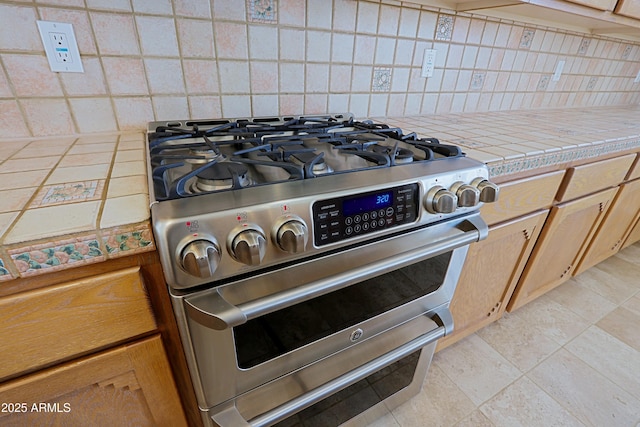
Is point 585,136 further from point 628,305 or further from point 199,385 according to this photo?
point 199,385

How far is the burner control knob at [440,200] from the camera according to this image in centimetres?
60

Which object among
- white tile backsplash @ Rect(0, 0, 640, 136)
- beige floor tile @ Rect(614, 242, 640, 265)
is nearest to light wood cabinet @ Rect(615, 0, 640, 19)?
white tile backsplash @ Rect(0, 0, 640, 136)

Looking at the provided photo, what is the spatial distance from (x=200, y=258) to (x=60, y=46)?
2.54 ft

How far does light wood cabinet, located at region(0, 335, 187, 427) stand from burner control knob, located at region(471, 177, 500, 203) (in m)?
0.71

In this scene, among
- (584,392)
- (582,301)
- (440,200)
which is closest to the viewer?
(440,200)

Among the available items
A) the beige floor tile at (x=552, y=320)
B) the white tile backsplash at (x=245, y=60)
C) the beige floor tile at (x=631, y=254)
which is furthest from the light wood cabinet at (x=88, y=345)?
the beige floor tile at (x=631, y=254)

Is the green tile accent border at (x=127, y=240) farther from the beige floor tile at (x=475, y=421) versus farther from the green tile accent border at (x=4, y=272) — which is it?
the beige floor tile at (x=475, y=421)

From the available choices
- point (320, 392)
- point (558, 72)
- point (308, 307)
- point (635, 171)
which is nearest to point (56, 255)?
point (308, 307)

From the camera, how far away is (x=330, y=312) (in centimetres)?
62

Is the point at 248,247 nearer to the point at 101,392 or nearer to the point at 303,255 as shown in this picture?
the point at 303,255

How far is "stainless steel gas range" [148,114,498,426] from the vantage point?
0.44 m

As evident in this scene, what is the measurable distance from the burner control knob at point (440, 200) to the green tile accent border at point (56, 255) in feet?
1.86

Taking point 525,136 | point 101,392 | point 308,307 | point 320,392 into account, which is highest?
point 525,136

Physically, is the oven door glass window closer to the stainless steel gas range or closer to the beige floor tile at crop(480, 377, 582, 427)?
the stainless steel gas range
